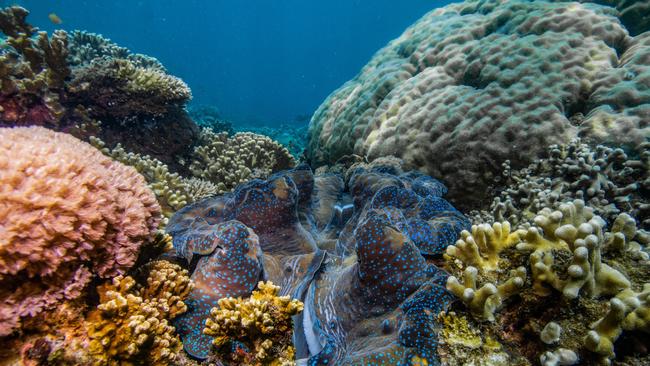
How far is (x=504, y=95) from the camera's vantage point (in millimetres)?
5145

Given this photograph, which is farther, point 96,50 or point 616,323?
point 96,50

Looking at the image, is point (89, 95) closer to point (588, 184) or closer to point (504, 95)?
point (504, 95)

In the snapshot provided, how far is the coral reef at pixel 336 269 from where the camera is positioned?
2027 mm

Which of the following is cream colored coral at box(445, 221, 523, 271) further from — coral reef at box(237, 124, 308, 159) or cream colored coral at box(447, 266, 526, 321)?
coral reef at box(237, 124, 308, 159)

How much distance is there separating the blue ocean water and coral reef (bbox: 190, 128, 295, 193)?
11235 cm

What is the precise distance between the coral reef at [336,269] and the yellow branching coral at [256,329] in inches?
2.5

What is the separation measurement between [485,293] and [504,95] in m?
4.33

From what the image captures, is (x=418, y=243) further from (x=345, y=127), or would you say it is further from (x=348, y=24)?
(x=348, y=24)

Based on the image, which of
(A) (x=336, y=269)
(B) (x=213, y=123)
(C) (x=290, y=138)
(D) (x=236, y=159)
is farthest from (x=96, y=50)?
(C) (x=290, y=138)

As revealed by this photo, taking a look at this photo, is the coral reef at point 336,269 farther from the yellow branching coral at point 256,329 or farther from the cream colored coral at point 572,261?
the cream colored coral at point 572,261

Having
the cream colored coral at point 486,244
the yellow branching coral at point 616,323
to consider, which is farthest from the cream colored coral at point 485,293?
the yellow branching coral at point 616,323

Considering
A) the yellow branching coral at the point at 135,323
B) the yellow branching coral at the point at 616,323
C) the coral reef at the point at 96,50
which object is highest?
the coral reef at the point at 96,50

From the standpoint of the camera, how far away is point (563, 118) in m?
4.59

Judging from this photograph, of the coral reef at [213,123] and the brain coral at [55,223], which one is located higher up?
the coral reef at [213,123]
